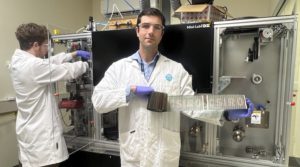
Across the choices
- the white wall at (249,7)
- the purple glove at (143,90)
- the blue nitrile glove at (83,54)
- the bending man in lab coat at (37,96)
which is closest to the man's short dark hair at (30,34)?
the bending man in lab coat at (37,96)

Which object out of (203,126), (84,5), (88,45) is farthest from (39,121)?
(84,5)

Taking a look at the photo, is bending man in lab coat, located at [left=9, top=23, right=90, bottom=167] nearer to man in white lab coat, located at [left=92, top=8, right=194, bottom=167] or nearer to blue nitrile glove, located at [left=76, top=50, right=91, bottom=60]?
blue nitrile glove, located at [left=76, top=50, right=91, bottom=60]

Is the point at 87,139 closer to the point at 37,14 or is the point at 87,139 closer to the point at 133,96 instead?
the point at 133,96

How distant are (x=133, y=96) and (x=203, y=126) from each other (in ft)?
2.23

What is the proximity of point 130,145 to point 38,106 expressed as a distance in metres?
0.90

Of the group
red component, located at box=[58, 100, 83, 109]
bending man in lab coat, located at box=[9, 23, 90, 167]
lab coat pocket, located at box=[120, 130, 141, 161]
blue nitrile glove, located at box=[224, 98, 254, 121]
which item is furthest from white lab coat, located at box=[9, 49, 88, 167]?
→ blue nitrile glove, located at box=[224, 98, 254, 121]

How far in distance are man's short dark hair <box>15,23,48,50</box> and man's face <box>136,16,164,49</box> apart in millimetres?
943

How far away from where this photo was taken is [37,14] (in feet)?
9.89

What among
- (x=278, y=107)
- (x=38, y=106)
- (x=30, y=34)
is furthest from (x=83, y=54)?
(x=278, y=107)

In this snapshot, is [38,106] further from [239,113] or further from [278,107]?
[278,107]

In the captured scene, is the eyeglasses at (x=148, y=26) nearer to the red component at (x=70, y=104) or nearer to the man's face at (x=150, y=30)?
the man's face at (x=150, y=30)

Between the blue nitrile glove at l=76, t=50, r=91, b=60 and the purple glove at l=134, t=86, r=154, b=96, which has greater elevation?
the blue nitrile glove at l=76, t=50, r=91, b=60

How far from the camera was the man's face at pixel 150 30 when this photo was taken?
138 cm

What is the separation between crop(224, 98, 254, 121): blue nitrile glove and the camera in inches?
51.3
